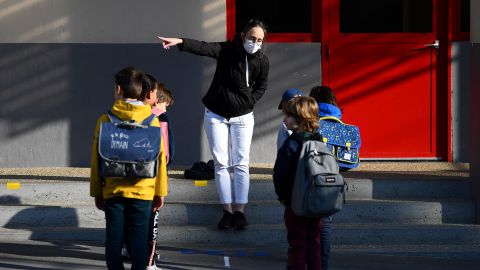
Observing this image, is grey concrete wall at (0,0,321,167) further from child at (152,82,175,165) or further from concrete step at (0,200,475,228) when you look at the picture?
child at (152,82,175,165)

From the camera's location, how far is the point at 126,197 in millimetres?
6848

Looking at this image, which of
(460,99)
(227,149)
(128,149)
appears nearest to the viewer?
(128,149)

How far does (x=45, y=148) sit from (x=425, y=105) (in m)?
4.04

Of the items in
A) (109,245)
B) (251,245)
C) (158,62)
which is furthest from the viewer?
(158,62)

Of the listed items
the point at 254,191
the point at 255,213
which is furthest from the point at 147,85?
the point at 254,191

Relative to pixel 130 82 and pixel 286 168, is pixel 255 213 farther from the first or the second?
pixel 130 82

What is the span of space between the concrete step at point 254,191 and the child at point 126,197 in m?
2.72

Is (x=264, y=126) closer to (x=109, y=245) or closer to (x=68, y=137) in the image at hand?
(x=68, y=137)

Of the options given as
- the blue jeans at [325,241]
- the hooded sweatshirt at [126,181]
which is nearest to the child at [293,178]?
the blue jeans at [325,241]

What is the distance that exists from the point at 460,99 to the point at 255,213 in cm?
297

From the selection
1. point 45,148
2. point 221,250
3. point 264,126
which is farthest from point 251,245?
point 45,148

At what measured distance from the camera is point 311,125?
7070 mm

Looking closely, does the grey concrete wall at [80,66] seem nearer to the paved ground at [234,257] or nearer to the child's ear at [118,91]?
the paved ground at [234,257]

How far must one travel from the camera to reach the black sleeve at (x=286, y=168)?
6.96 meters
